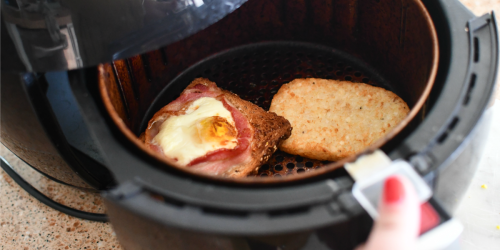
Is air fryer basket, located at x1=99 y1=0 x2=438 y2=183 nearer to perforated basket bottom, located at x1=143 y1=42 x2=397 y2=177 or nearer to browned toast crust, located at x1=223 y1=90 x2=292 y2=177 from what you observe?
perforated basket bottom, located at x1=143 y1=42 x2=397 y2=177

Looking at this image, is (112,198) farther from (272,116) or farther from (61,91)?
(272,116)

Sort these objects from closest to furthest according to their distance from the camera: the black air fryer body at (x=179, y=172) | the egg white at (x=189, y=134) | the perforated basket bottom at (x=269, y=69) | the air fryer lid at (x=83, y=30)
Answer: the black air fryer body at (x=179, y=172) < the air fryer lid at (x=83, y=30) < the egg white at (x=189, y=134) < the perforated basket bottom at (x=269, y=69)

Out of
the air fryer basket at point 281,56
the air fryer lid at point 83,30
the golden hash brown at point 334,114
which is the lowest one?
the golden hash brown at point 334,114

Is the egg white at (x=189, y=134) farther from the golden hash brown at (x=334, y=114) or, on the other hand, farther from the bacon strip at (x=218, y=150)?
the golden hash brown at (x=334, y=114)

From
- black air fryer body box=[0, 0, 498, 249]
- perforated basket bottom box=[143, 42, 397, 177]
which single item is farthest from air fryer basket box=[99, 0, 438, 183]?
black air fryer body box=[0, 0, 498, 249]

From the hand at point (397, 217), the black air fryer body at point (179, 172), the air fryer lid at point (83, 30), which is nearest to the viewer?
the hand at point (397, 217)

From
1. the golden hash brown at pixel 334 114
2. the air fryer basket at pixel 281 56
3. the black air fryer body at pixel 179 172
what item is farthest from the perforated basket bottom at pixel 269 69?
the black air fryer body at pixel 179 172
